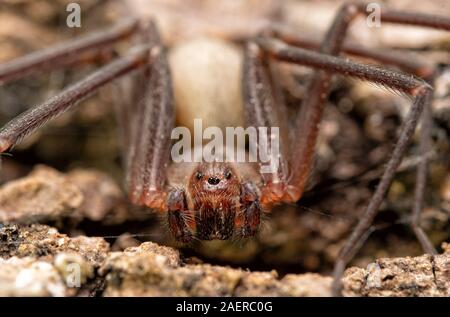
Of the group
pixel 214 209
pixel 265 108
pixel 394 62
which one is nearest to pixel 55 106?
pixel 214 209

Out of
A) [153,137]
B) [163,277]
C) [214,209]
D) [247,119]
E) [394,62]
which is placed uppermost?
[394,62]

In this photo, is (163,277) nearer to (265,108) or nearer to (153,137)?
(153,137)

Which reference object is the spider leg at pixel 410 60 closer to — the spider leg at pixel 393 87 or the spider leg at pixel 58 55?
the spider leg at pixel 393 87

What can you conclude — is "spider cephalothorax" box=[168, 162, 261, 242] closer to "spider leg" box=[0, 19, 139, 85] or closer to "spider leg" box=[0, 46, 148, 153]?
"spider leg" box=[0, 46, 148, 153]

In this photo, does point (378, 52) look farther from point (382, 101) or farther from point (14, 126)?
point (14, 126)

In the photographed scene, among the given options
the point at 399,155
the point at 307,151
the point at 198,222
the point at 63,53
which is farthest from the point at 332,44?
the point at 63,53

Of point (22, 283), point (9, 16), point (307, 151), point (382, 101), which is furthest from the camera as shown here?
point (9, 16)

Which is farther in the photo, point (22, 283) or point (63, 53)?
point (63, 53)

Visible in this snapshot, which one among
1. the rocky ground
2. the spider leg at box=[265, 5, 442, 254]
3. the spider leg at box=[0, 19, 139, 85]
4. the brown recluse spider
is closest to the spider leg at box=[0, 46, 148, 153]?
the brown recluse spider
